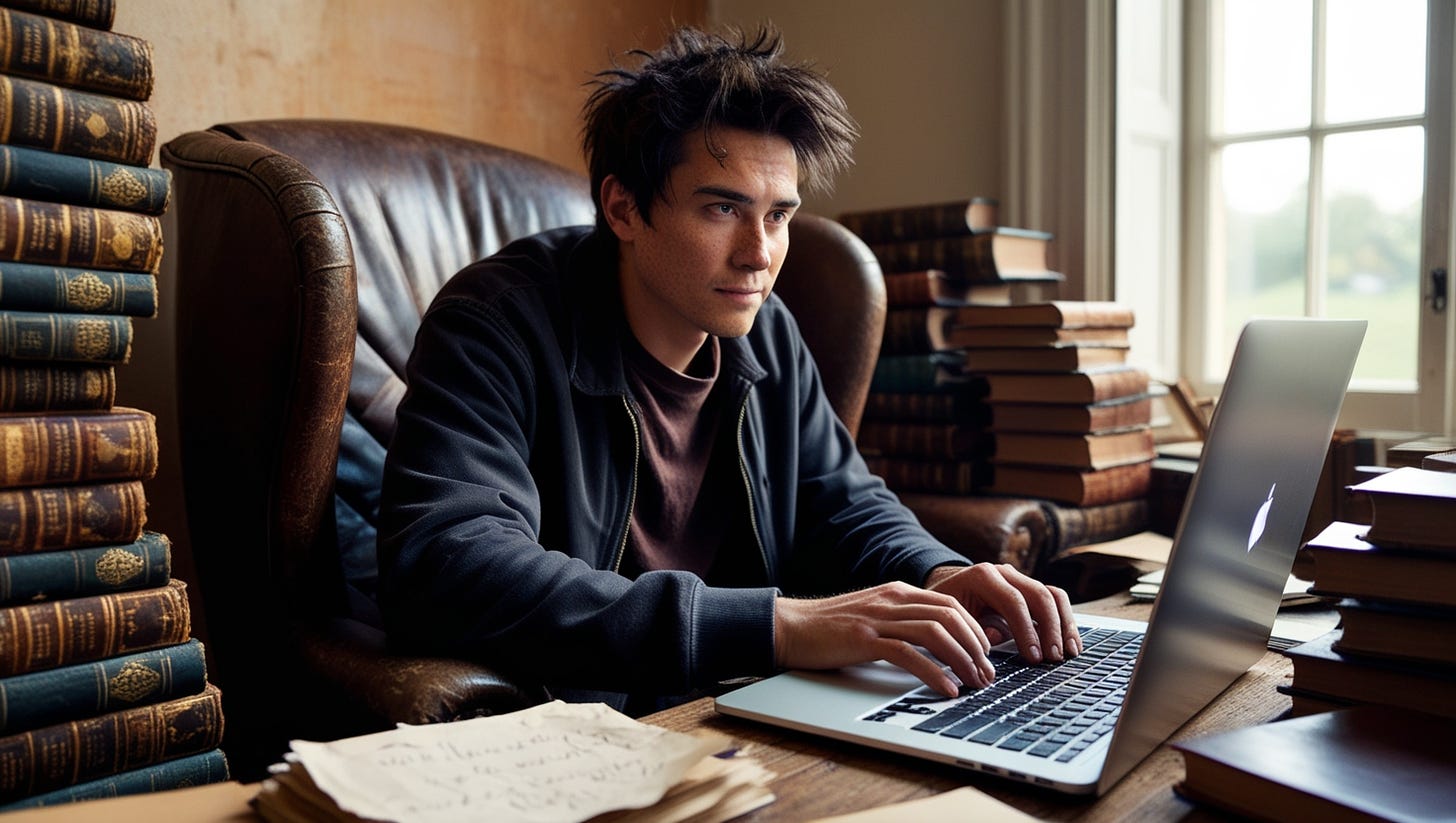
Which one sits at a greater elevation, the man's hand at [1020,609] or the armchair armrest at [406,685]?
the man's hand at [1020,609]

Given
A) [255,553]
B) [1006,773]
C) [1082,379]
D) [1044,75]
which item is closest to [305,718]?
[255,553]

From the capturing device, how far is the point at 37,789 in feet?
3.36

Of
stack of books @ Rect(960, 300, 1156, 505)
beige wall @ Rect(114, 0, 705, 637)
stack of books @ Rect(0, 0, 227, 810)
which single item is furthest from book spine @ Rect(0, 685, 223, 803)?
stack of books @ Rect(960, 300, 1156, 505)

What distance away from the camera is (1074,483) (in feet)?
6.49

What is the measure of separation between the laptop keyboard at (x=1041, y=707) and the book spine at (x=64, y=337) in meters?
0.76

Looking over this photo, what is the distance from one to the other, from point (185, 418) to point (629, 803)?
1.00 metres

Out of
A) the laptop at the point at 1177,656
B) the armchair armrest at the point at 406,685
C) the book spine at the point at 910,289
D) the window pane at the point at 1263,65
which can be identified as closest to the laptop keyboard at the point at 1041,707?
the laptop at the point at 1177,656

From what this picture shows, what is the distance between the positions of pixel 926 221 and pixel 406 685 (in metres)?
1.47

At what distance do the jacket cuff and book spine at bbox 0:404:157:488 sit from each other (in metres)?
0.54

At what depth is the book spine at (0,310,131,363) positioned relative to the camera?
101cm

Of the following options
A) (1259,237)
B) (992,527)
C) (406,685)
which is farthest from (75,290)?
(1259,237)

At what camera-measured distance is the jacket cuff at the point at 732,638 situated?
1.08 m

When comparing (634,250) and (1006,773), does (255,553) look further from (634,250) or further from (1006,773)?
(1006,773)

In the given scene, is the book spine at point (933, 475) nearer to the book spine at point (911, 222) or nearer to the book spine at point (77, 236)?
the book spine at point (911, 222)
